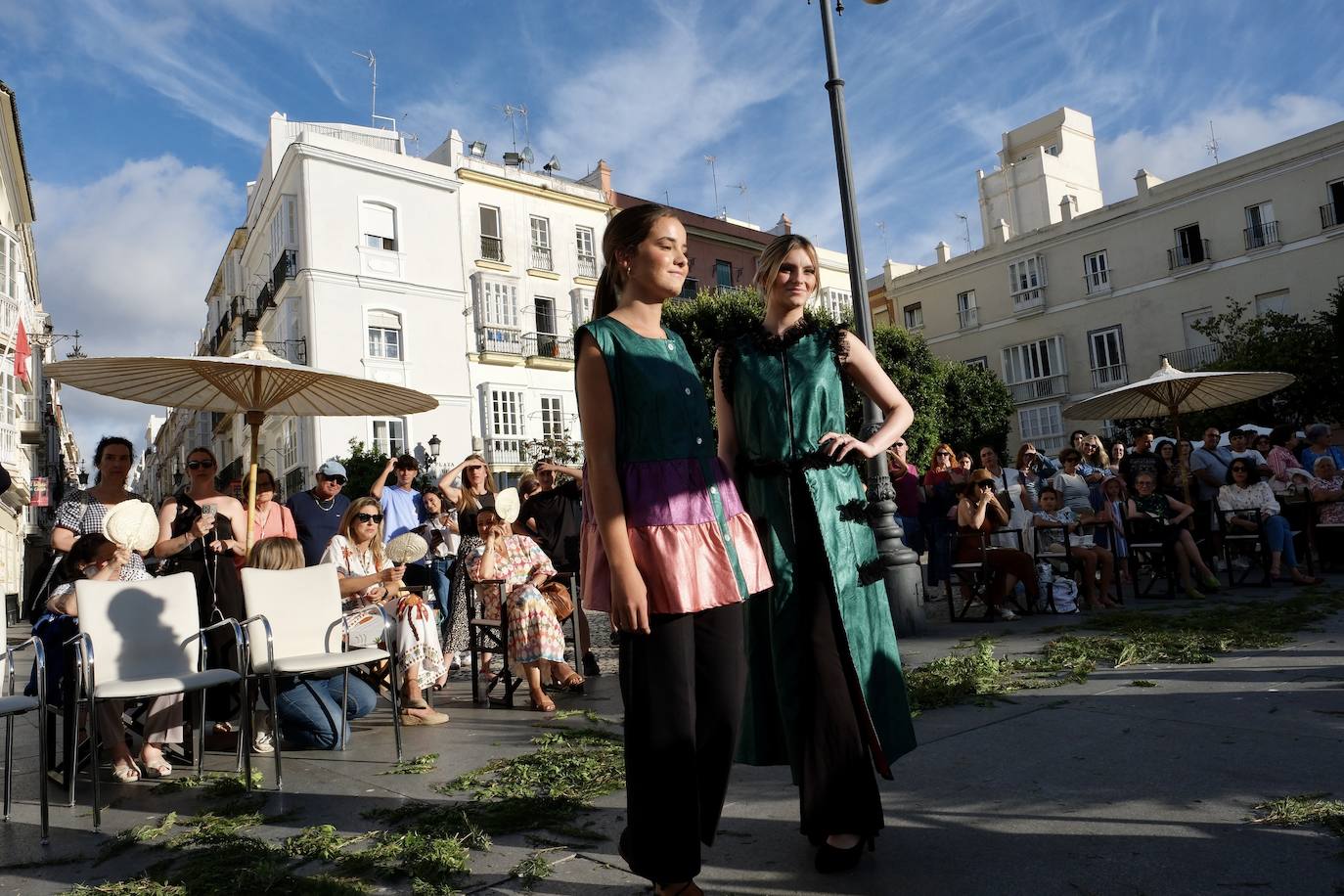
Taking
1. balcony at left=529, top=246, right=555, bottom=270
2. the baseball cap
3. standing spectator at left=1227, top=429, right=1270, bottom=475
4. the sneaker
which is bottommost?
the sneaker

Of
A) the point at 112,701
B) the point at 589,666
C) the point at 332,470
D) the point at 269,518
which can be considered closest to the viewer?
the point at 112,701

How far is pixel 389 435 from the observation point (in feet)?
94.6

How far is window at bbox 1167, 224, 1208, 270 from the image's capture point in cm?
3338

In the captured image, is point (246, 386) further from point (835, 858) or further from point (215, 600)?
point (835, 858)

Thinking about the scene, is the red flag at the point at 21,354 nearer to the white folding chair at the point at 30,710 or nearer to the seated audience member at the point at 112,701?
the seated audience member at the point at 112,701

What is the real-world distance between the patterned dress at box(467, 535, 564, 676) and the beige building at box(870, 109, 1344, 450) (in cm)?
2635

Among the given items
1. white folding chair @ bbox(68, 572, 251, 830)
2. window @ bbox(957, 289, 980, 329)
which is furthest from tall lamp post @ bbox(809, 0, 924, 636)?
window @ bbox(957, 289, 980, 329)

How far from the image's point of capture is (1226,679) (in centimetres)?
491

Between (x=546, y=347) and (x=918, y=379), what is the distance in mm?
12903

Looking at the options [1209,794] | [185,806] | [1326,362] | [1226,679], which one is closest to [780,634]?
[1209,794]

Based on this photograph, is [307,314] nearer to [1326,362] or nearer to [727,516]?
[727,516]

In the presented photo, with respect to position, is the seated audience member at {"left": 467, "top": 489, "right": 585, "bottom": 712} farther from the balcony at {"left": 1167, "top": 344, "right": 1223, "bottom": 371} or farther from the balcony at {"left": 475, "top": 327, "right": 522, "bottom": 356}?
the balcony at {"left": 1167, "top": 344, "right": 1223, "bottom": 371}

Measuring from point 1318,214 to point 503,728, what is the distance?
34689 mm

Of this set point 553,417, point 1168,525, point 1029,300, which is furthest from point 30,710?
point 1029,300
